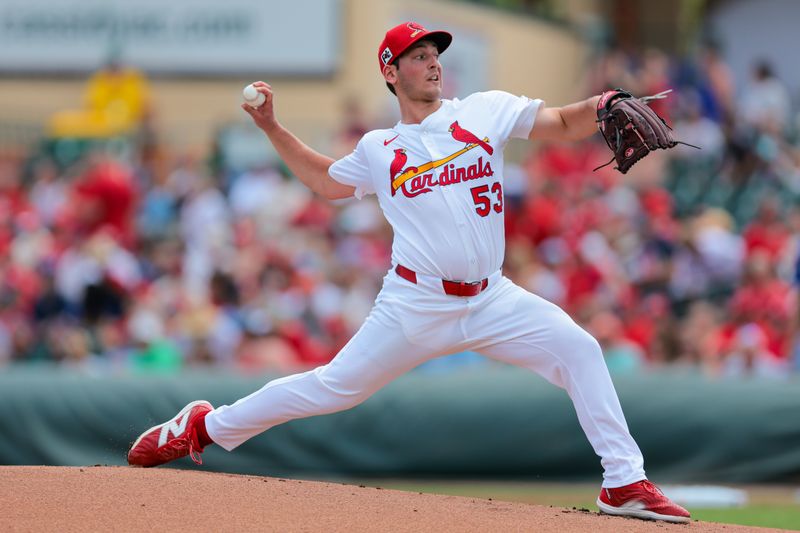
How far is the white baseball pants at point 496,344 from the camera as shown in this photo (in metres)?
5.47

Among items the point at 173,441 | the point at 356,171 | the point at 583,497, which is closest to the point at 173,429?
the point at 173,441

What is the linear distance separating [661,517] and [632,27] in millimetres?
18693

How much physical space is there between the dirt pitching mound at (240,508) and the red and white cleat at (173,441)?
0.13m

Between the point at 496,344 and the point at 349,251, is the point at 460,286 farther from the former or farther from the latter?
the point at 349,251

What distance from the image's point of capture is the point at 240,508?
5.37m

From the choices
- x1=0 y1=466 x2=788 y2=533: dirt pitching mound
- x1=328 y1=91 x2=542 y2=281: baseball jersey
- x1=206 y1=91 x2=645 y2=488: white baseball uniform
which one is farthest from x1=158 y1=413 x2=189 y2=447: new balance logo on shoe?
x1=328 y1=91 x2=542 y2=281: baseball jersey

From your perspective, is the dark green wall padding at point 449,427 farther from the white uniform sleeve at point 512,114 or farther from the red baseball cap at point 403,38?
the red baseball cap at point 403,38

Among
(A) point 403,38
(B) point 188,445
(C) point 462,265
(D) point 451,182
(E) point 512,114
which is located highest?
(A) point 403,38

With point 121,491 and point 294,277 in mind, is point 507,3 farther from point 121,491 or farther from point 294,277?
point 121,491

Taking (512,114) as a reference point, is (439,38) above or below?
above

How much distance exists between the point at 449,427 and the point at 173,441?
359 centimetres

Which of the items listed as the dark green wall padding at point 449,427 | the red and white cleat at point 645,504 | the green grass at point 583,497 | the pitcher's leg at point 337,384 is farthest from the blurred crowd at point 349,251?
the pitcher's leg at point 337,384

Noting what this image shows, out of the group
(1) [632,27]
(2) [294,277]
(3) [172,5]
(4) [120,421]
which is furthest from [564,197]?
(1) [632,27]

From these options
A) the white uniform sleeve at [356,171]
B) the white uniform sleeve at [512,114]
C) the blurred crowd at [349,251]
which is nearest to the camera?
the white uniform sleeve at [512,114]
